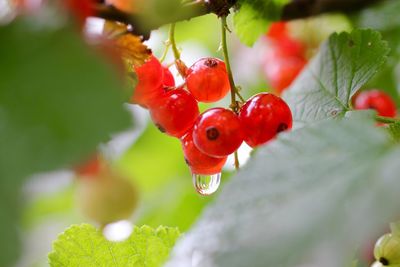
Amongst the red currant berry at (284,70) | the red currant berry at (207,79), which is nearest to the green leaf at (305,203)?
the red currant berry at (207,79)

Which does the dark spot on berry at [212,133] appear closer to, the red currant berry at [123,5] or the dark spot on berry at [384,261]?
the red currant berry at [123,5]

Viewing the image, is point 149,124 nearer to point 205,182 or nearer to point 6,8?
point 205,182

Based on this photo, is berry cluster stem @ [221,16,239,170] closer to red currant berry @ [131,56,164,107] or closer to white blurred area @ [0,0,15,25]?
red currant berry @ [131,56,164,107]

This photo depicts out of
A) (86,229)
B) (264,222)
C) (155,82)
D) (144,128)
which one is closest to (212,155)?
(155,82)

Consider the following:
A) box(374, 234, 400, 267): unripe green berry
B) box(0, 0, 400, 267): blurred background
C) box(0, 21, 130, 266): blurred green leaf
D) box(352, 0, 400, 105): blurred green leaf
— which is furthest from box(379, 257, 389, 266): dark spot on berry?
box(352, 0, 400, 105): blurred green leaf

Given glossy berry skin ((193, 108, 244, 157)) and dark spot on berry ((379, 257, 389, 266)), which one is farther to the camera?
dark spot on berry ((379, 257, 389, 266))
